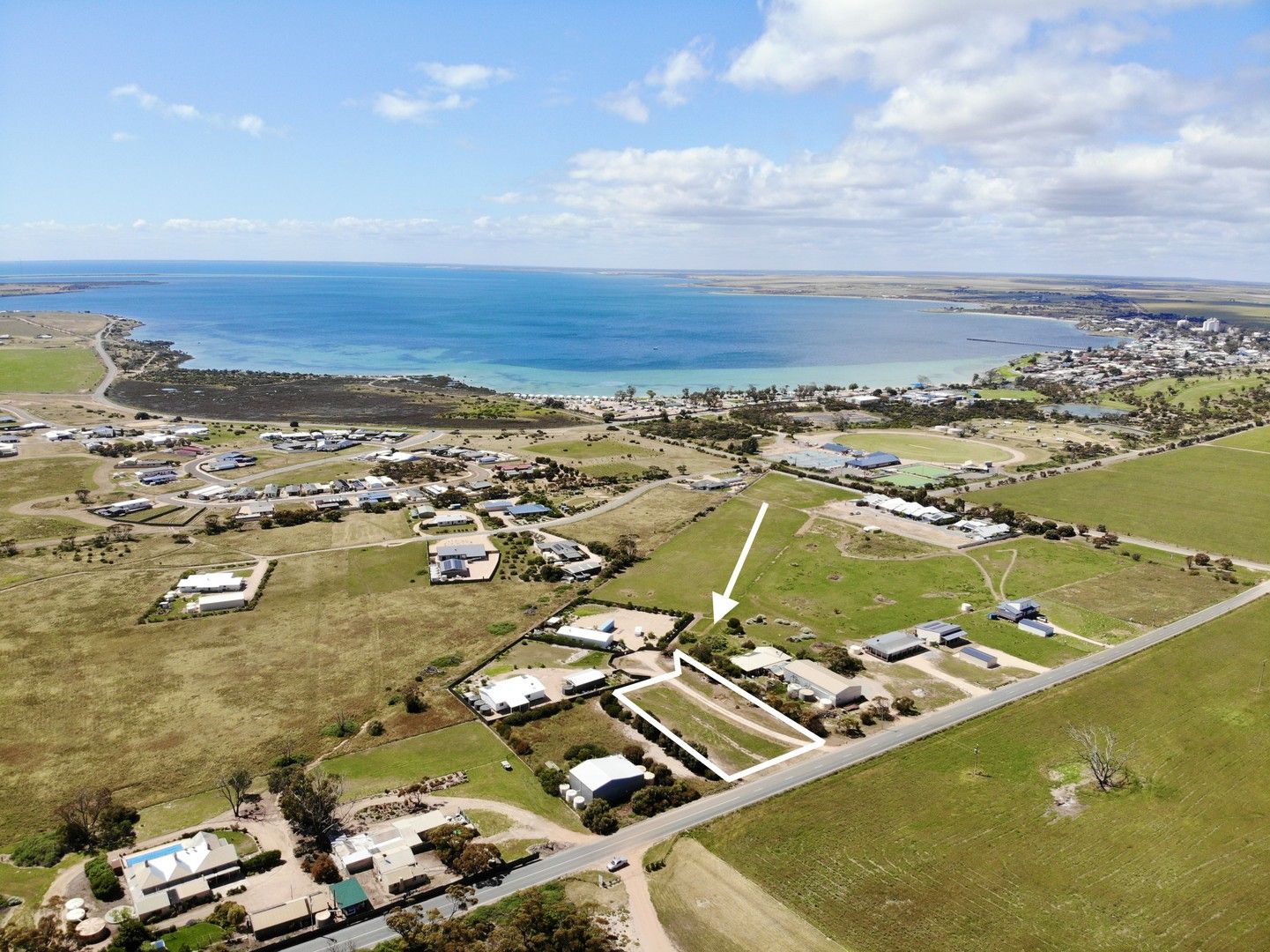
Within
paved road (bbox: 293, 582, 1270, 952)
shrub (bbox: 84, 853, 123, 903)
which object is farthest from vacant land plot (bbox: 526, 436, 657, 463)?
shrub (bbox: 84, 853, 123, 903)

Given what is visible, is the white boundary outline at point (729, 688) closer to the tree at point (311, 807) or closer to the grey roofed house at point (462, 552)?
the tree at point (311, 807)

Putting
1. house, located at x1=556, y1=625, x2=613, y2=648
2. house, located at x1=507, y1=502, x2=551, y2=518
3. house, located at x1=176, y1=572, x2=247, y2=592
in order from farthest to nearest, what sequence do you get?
house, located at x1=507, y1=502, x2=551, y2=518, house, located at x1=176, y1=572, x2=247, y2=592, house, located at x1=556, y1=625, x2=613, y2=648

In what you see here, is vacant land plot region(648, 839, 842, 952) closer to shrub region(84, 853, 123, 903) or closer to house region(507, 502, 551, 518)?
shrub region(84, 853, 123, 903)

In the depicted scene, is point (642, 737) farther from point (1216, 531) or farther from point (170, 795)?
point (1216, 531)

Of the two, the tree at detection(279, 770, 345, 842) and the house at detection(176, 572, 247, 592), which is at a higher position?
the house at detection(176, 572, 247, 592)

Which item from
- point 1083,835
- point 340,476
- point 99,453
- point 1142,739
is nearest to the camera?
point 1083,835

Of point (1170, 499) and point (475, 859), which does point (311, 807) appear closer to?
point (475, 859)

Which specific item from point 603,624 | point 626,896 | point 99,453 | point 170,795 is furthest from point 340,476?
point 626,896
